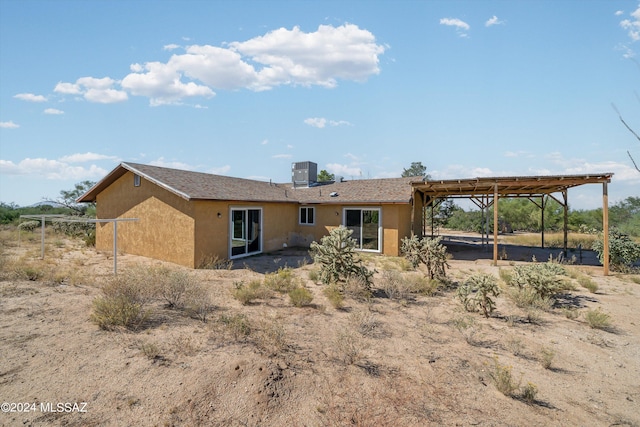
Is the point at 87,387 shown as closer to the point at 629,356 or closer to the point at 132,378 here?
the point at 132,378

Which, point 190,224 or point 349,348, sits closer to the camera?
point 349,348

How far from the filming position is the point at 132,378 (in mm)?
4316

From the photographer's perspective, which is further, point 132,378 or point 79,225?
point 79,225

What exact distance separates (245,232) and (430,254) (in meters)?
8.45

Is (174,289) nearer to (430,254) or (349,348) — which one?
(349,348)

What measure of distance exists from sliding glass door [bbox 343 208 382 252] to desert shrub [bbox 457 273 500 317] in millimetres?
7922

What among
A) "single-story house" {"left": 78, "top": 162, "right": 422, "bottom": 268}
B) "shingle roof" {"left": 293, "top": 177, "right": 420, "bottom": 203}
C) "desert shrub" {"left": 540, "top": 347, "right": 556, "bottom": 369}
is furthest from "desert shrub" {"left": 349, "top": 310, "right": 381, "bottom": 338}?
"shingle roof" {"left": 293, "top": 177, "right": 420, "bottom": 203}

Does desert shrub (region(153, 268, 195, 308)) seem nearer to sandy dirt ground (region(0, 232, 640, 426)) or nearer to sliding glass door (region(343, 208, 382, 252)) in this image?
sandy dirt ground (region(0, 232, 640, 426))

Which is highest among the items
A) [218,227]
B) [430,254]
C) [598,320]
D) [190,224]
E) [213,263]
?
[190,224]

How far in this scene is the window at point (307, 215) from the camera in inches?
707

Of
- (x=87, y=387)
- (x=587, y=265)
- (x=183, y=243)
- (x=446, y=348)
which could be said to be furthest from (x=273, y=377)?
(x=587, y=265)

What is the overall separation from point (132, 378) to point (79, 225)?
2163 centimetres

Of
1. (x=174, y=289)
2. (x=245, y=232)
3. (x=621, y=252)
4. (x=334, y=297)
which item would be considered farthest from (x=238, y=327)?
(x=621, y=252)

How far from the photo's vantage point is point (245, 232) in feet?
47.9
